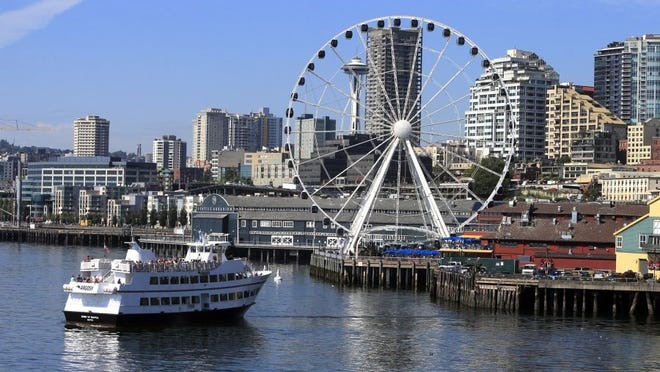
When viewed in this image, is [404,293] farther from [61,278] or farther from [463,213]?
[463,213]

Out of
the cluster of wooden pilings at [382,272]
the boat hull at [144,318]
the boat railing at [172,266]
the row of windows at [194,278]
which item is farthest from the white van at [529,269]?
the boat railing at [172,266]

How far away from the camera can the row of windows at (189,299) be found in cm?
8306

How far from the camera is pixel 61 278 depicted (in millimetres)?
124375

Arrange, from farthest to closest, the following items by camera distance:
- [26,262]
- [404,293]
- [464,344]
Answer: [26,262] → [404,293] → [464,344]

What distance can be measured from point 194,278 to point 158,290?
122 inches

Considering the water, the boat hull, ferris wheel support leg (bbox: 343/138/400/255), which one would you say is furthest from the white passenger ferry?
ferris wheel support leg (bbox: 343/138/400/255)

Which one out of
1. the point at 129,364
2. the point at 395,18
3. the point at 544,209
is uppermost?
the point at 395,18

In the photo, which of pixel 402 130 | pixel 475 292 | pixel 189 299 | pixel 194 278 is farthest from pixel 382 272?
pixel 189 299

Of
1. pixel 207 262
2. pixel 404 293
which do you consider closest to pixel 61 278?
pixel 404 293

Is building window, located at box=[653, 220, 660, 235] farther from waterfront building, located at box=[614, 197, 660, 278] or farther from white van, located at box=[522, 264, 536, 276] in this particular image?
white van, located at box=[522, 264, 536, 276]

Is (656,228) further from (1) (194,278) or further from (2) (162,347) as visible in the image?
(2) (162,347)

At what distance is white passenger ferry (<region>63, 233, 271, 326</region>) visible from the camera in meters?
81.8

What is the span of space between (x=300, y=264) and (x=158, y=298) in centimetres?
7769

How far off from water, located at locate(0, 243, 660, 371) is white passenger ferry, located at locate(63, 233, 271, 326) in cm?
129
